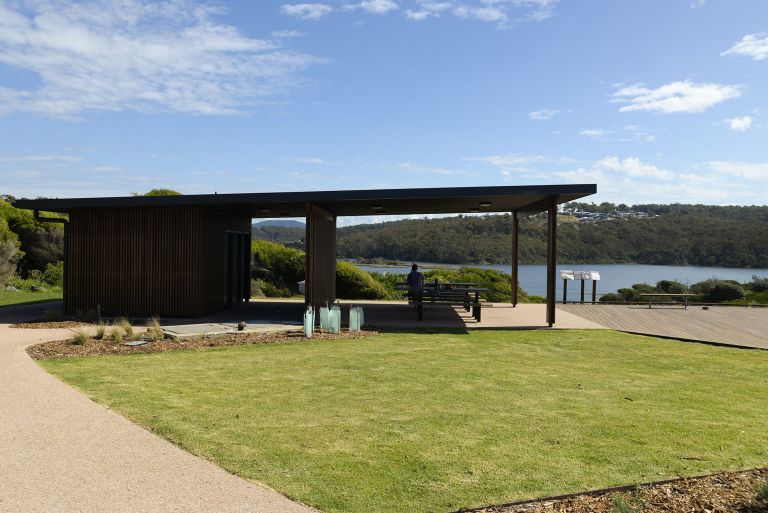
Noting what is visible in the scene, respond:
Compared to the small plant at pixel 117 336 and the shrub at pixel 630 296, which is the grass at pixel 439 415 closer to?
the small plant at pixel 117 336

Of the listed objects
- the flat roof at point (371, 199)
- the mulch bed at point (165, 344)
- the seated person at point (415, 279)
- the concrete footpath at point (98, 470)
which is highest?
the flat roof at point (371, 199)

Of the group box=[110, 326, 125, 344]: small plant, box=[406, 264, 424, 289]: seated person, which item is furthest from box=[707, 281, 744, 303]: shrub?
box=[110, 326, 125, 344]: small plant

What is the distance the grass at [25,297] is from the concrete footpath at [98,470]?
12.9m

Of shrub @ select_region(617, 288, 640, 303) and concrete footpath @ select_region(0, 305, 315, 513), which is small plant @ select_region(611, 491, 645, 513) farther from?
shrub @ select_region(617, 288, 640, 303)

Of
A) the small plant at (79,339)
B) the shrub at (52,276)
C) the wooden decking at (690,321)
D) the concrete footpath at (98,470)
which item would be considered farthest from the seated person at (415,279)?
the shrub at (52,276)

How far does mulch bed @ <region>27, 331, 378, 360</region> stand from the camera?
929cm

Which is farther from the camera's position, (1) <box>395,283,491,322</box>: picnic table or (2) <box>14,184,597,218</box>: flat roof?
(1) <box>395,283,491,322</box>: picnic table

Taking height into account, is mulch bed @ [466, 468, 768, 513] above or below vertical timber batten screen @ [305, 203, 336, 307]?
below

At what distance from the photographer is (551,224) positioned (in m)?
13.3

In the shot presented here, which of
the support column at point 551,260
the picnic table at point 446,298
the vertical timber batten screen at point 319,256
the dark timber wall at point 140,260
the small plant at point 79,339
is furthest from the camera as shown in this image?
the dark timber wall at point 140,260

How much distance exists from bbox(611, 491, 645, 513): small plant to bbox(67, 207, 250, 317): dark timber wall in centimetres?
1182

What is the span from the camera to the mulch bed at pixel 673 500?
148 inches

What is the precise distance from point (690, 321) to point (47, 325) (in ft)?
46.3

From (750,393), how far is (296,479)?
5534 millimetres
